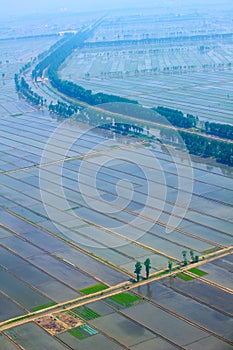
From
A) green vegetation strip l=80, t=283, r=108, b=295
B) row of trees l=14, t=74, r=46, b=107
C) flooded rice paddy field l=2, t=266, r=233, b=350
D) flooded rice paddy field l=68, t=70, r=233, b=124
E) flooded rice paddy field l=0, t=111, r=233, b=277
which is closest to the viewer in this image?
flooded rice paddy field l=2, t=266, r=233, b=350

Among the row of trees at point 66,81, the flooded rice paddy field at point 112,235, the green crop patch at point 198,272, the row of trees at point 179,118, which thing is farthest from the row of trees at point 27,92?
the green crop patch at point 198,272

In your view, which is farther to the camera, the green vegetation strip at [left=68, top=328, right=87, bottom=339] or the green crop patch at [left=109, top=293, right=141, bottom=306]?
the green crop patch at [left=109, top=293, right=141, bottom=306]

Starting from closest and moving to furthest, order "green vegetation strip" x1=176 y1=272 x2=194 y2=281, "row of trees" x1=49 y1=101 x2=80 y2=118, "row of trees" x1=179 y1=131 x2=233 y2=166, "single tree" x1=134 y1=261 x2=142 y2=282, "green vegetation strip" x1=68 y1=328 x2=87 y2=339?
1. "green vegetation strip" x1=68 y1=328 x2=87 y2=339
2. "single tree" x1=134 y1=261 x2=142 y2=282
3. "green vegetation strip" x1=176 y1=272 x2=194 y2=281
4. "row of trees" x1=179 y1=131 x2=233 y2=166
5. "row of trees" x1=49 y1=101 x2=80 y2=118

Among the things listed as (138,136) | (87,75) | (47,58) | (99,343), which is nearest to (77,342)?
(99,343)

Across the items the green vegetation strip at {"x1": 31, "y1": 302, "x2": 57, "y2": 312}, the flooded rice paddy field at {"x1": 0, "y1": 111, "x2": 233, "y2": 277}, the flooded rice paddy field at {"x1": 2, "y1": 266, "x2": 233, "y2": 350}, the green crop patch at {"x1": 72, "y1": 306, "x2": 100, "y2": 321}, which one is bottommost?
the flooded rice paddy field at {"x1": 2, "y1": 266, "x2": 233, "y2": 350}

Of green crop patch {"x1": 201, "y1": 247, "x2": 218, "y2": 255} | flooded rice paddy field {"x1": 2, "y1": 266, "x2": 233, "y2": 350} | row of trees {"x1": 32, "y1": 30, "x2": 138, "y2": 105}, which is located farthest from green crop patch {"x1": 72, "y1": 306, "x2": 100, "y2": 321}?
row of trees {"x1": 32, "y1": 30, "x2": 138, "y2": 105}

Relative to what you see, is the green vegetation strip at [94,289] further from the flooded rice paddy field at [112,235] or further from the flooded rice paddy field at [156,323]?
the flooded rice paddy field at [156,323]

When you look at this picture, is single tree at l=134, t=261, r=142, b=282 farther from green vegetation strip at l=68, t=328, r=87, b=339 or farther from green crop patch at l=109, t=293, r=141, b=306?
green vegetation strip at l=68, t=328, r=87, b=339

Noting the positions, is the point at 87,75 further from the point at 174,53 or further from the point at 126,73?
the point at 174,53
